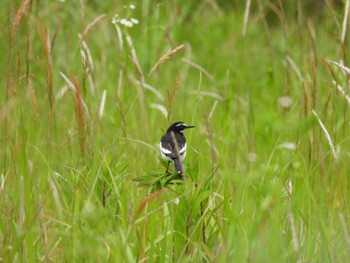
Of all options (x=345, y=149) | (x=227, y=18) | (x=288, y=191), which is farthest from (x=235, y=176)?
(x=227, y=18)

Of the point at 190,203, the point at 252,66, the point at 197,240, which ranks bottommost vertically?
the point at 252,66

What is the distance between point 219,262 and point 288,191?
61cm

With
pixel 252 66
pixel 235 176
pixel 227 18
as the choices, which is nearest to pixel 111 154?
pixel 235 176

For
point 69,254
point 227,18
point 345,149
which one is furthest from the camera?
point 227,18

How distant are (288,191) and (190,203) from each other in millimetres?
462

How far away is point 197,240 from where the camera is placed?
2887 mm

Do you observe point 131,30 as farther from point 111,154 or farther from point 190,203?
point 190,203

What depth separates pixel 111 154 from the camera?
315 centimetres

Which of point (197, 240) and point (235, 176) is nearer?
point (235, 176)

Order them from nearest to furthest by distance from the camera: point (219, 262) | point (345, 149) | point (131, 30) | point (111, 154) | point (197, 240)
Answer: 1. point (219, 262)
2. point (197, 240)
3. point (111, 154)
4. point (345, 149)
5. point (131, 30)

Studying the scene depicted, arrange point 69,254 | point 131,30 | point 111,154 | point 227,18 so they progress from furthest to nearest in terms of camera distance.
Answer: point 227,18, point 131,30, point 111,154, point 69,254

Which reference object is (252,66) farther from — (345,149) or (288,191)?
(288,191)

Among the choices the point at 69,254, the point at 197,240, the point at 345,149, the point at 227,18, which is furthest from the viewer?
the point at 227,18

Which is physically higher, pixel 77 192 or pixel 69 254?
pixel 77 192
